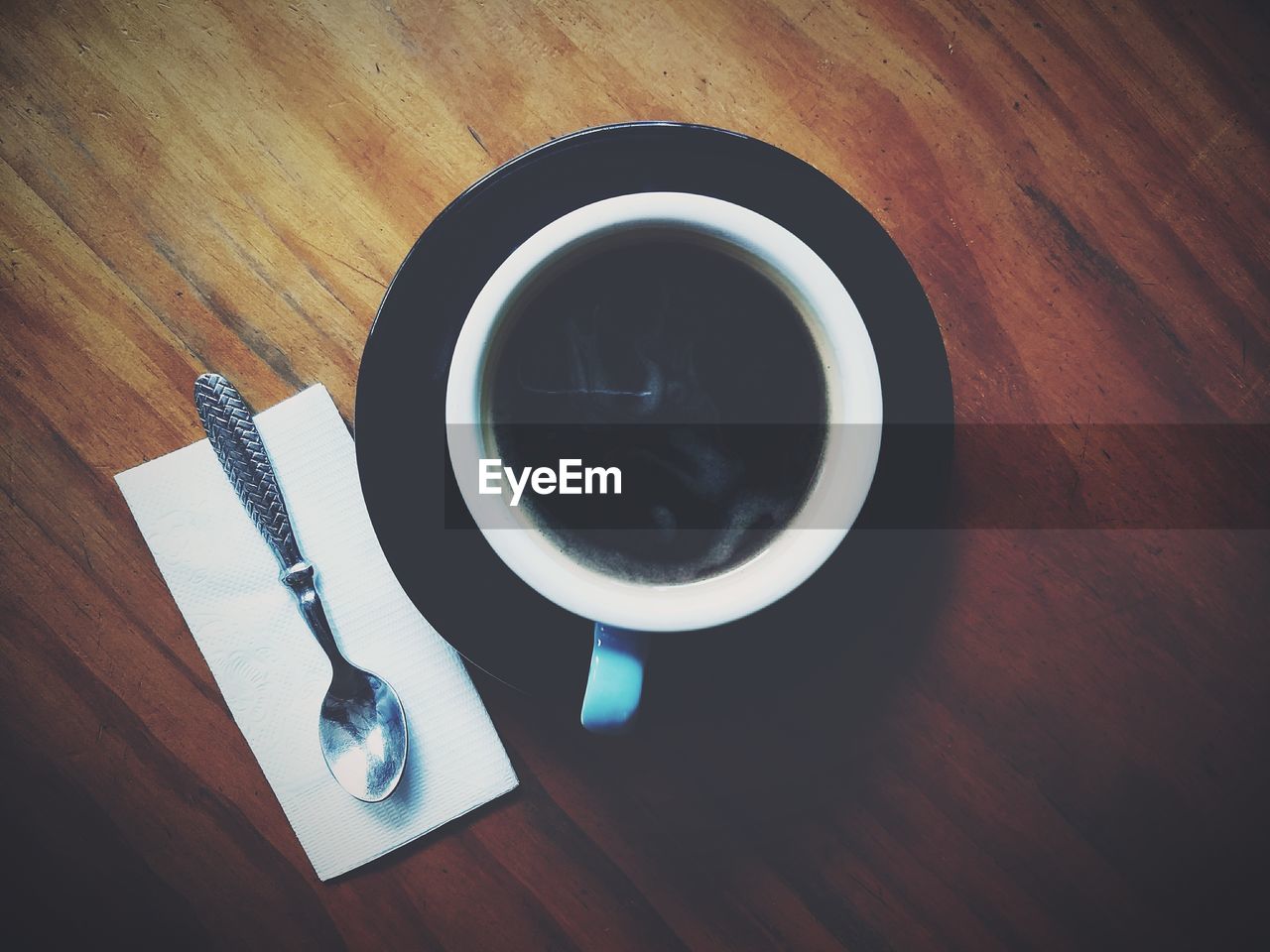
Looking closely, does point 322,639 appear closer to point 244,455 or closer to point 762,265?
point 244,455

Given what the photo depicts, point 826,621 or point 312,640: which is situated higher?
point 826,621

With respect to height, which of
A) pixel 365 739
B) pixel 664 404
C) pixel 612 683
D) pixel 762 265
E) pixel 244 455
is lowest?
pixel 365 739

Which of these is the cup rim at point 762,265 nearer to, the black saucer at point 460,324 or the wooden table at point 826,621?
the black saucer at point 460,324

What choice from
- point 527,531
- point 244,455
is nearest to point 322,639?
point 244,455

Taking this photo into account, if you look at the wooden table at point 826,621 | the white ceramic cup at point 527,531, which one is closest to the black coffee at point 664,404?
the white ceramic cup at point 527,531

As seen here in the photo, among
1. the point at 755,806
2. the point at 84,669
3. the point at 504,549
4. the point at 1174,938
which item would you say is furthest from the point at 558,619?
the point at 1174,938

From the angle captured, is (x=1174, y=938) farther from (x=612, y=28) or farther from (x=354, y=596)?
(x=612, y=28)
